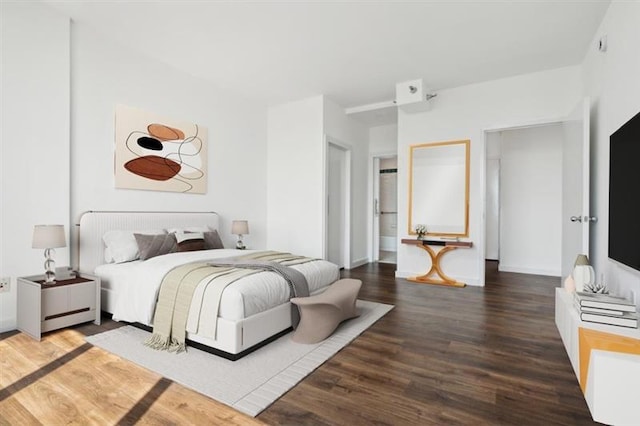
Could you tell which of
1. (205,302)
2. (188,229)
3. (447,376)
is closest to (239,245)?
(188,229)

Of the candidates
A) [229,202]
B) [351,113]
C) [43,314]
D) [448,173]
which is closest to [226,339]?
[43,314]

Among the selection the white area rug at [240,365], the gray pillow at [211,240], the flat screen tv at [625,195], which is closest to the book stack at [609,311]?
the flat screen tv at [625,195]

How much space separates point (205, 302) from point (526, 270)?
5345mm

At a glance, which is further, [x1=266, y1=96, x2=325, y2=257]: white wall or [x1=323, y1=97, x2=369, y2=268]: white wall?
[x1=323, y1=97, x2=369, y2=268]: white wall

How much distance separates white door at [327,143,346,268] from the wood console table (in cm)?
129

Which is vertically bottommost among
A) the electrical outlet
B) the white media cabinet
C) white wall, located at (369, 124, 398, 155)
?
the white media cabinet

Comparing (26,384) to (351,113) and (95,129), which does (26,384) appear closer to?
(95,129)

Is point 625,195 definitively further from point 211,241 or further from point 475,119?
point 211,241

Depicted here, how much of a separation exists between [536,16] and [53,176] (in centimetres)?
474

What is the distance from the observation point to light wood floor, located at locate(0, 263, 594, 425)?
5.54 feet

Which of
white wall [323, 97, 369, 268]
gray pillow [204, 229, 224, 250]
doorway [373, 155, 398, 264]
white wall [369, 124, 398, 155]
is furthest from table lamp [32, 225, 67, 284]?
doorway [373, 155, 398, 264]

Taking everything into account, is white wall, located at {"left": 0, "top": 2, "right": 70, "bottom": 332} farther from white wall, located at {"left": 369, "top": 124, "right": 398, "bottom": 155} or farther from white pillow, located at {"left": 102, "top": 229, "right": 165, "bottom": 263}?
white wall, located at {"left": 369, "top": 124, "right": 398, "bottom": 155}

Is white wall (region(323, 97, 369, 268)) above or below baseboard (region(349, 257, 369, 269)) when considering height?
above

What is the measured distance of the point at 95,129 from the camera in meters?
3.51
